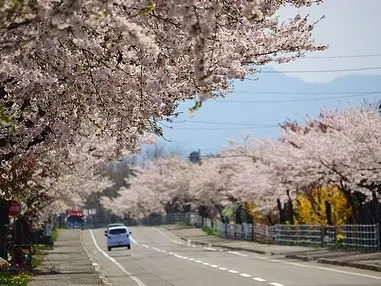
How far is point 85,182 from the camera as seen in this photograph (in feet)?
135

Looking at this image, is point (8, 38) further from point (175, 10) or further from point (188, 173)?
point (188, 173)

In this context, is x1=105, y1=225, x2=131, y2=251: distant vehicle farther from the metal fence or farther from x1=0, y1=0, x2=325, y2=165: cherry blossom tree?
x1=0, y1=0, x2=325, y2=165: cherry blossom tree

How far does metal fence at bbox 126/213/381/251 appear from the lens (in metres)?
35.2

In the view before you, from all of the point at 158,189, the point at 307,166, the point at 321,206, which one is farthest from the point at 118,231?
the point at 158,189

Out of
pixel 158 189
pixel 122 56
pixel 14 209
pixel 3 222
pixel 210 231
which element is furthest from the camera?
pixel 158 189

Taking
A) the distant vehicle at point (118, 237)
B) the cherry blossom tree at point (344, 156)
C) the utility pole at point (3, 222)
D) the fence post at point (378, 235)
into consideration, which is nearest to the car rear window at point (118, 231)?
the distant vehicle at point (118, 237)

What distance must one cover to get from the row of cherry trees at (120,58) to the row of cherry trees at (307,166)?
21072 mm

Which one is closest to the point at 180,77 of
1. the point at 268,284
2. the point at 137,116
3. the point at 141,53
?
the point at 137,116

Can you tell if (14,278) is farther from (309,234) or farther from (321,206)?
(321,206)

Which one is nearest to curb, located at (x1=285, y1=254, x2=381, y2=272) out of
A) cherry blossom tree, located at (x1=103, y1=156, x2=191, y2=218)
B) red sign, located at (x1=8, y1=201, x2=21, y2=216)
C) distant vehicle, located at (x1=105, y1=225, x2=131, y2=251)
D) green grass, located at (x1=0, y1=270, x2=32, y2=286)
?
green grass, located at (x1=0, y1=270, x2=32, y2=286)

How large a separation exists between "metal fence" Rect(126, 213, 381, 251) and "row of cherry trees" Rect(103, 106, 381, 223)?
5.46 feet

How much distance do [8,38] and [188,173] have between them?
89825 mm

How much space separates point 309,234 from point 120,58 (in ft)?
119

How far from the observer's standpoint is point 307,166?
39.5 m
